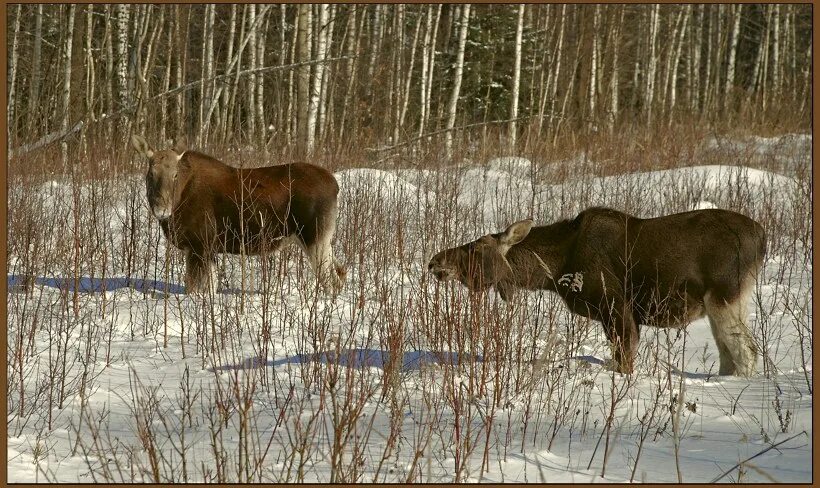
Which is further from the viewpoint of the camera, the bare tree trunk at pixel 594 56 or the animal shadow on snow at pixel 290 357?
the bare tree trunk at pixel 594 56

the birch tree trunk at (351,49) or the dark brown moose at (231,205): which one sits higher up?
the birch tree trunk at (351,49)

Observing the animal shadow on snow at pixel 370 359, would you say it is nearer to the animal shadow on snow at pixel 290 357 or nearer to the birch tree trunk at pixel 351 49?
the animal shadow on snow at pixel 290 357

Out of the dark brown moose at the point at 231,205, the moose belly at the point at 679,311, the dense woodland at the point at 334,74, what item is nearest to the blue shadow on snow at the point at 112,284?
the dark brown moose at the point at 231,205

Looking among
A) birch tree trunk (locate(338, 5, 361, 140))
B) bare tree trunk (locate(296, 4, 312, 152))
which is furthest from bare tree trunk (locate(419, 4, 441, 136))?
bare tree trunk (locate(296, 4, 312, 152))

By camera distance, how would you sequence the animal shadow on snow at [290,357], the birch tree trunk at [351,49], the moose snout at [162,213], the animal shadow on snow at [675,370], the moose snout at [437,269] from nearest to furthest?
1. the animal shadow on snow at [290,357]
2. the animal shadow on snow at [675,370]
3. the moose snout at [437,269]
4. the moose snout at [162,213]
5. the birch tree trunk at [351,49]

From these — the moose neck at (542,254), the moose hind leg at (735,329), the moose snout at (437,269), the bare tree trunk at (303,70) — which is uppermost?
the bare tree trunk at (303,70)

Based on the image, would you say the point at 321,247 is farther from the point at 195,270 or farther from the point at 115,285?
the point at 115,285

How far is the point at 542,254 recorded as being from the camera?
24.9ft

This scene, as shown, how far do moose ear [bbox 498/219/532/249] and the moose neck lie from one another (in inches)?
3.4

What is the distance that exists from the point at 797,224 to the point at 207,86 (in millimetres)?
12369

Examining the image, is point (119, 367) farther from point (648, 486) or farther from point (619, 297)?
point (648, 486)

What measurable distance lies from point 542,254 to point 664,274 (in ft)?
3.36

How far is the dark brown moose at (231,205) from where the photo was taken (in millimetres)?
9039

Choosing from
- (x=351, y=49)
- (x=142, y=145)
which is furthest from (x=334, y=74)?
(x=142, y=145)
